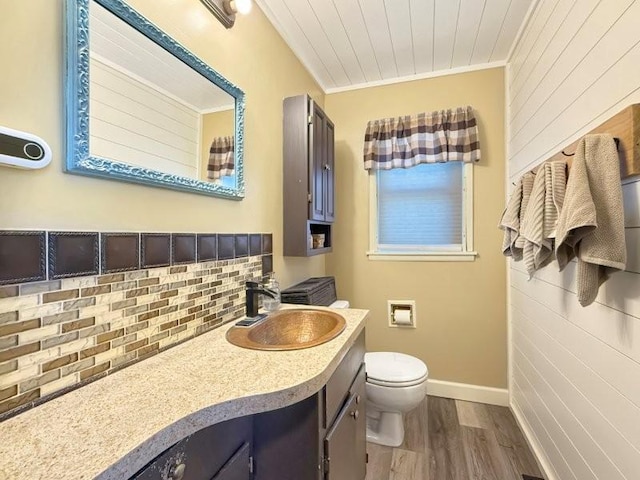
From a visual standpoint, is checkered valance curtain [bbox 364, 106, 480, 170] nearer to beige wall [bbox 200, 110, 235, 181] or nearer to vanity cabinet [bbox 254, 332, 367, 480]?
beige wall [bbox 200, 110, 235, 181]

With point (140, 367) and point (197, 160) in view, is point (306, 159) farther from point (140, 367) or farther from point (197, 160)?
point (140, 367)

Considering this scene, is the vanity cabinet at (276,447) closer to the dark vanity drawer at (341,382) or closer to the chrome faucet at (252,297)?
the dark vanity drawer at (341,382)

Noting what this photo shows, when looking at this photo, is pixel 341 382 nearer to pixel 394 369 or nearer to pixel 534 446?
pixel 394 369

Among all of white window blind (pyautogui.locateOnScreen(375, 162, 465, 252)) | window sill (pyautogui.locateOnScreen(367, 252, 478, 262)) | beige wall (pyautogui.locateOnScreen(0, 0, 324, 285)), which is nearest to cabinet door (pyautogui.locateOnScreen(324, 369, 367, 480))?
beige wall (pyautogui.locateOnScreen(0, 0, 324, 285))

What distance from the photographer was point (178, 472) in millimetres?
616

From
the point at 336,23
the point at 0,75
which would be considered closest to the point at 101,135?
the point at 0,75

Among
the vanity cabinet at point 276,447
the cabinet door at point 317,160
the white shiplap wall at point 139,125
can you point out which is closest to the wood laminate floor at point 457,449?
the vanity cabinet at point 276,447

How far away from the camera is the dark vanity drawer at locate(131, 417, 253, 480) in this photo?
587 millimetres

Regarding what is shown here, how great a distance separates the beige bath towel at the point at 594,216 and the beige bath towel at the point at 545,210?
16 cm

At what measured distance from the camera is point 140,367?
855 millimetres

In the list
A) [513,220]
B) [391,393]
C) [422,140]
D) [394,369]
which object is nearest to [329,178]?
[422,140]

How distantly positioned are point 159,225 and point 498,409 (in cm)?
248

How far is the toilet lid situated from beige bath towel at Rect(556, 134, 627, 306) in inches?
40.4

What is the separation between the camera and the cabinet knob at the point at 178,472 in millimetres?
606
